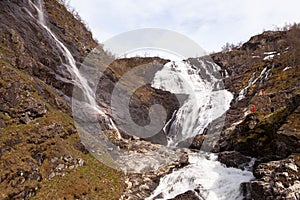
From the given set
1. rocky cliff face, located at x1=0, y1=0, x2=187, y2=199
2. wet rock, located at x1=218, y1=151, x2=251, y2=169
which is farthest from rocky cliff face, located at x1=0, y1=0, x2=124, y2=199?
wet rock, located at x1=218, y1=151, x2=251, y2=169

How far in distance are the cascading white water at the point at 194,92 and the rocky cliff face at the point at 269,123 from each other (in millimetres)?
2351

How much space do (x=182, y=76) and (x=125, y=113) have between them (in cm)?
2303

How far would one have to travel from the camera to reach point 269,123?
18547 millimetres

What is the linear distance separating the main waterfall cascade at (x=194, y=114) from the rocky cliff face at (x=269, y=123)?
59.9 inches

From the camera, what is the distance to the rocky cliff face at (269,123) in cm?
1247

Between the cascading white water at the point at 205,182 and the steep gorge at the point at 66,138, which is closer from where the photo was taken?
the steep gorge at the point at 66,138

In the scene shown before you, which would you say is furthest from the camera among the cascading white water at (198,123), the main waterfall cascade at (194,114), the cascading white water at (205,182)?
the main waterfall cascade at (194,114)

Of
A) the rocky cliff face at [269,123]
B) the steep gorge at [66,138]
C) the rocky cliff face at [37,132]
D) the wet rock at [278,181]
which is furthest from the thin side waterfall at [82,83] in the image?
the wet rock at [278,181]

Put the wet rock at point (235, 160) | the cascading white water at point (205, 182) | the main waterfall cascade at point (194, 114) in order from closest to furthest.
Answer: the cascading white water at point (205, 182), the main waterfall cascade at point (194, 114), the wet rock at point (235, 160)

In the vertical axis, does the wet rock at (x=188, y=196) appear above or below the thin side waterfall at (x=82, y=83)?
below

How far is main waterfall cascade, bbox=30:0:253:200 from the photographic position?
16016 mm

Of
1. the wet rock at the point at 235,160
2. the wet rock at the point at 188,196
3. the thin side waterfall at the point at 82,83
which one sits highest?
the thin side waterfall at the point at 82,83

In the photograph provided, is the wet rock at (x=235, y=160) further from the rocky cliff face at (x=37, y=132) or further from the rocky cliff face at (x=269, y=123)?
the rocky cliff face at (x=37, y=132)

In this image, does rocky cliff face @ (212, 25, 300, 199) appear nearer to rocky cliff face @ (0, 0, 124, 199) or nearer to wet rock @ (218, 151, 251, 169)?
wet rock @ (218, 151, 251, 169)
